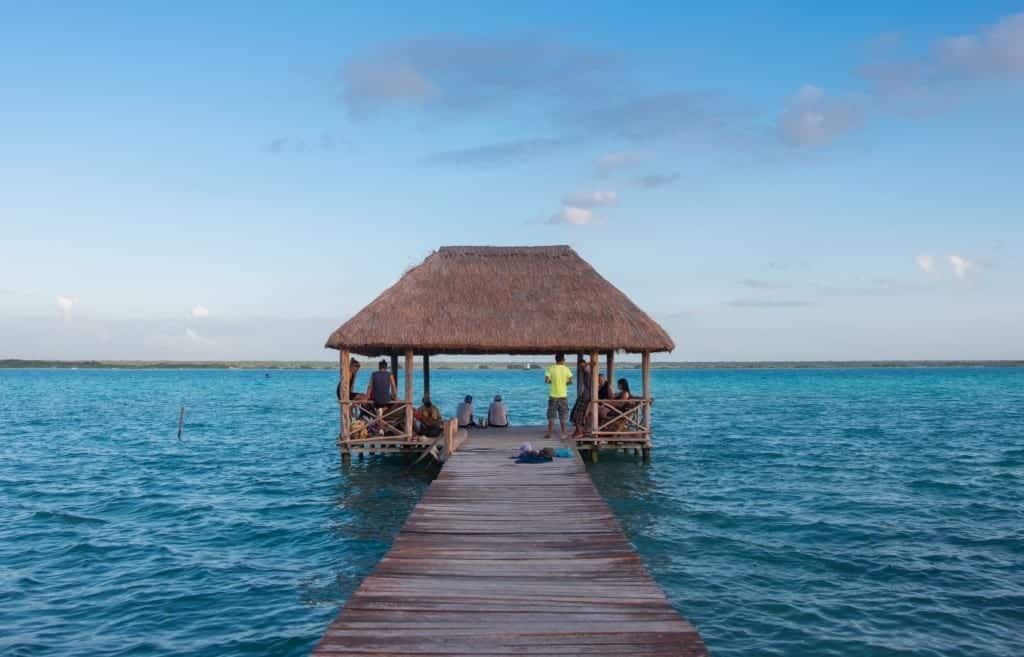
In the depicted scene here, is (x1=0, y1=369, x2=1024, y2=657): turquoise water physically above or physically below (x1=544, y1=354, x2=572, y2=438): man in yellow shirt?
below

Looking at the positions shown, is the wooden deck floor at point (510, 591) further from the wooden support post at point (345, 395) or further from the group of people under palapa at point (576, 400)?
the wooden support post at point (345, 395)

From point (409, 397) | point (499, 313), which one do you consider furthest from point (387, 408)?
point (499, 313)

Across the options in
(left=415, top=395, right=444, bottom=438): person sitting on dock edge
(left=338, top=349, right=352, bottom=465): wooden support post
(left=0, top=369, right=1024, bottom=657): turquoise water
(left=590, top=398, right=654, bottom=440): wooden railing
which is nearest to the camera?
(left=0, top=369, right=1024, bottom=657): turquoise water

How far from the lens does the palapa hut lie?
18.5m

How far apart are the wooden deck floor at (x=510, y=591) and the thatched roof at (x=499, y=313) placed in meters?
8.02

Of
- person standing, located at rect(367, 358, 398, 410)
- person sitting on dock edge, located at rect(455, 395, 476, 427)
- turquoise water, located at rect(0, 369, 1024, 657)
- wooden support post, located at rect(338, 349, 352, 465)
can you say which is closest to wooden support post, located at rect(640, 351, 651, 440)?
turquoise water, located at rect(0, 369, 1024, 657)

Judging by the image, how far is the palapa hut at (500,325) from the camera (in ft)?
60.7

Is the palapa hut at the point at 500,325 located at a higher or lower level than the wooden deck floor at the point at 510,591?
higher

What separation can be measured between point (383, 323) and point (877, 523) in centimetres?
1129

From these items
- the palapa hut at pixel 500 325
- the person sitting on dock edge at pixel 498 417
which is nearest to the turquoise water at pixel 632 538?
the palapa hut at pixel 500 325

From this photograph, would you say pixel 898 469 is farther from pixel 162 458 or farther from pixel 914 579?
pixel 162 458

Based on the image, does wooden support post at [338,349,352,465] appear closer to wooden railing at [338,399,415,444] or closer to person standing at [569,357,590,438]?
wooden railing at [338,399,415,444]

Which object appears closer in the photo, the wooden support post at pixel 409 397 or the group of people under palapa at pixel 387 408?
the wooden support post at pixel 409 397

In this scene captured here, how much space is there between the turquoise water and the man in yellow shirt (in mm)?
1964
